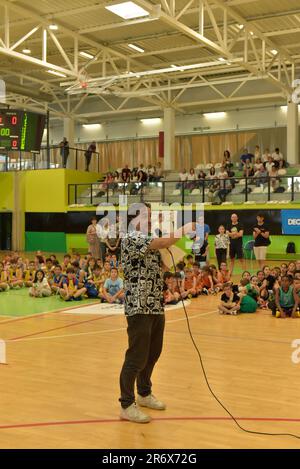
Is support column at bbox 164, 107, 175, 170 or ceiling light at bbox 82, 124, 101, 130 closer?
support column at bbox 164, 107, 175, 170

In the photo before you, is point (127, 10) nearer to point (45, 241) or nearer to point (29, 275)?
point (29, 275)

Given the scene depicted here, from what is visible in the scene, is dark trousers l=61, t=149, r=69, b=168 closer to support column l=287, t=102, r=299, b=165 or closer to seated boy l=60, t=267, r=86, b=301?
support column l=287, t=102, r=299, b=165

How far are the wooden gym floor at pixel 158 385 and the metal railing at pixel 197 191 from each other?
12.0 m

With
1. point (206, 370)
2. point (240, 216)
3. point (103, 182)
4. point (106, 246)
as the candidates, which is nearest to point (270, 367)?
point (206, 370)

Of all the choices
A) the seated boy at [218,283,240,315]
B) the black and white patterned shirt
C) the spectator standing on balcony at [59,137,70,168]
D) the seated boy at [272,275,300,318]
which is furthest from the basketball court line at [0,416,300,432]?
the spectator standing on balcony at [59,137,70,168]

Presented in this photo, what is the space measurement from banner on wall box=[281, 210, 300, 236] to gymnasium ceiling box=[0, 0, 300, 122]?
4.80 meters

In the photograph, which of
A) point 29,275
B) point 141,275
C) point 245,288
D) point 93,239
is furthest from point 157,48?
point 141,275

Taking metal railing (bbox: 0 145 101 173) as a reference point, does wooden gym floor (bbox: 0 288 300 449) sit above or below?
below

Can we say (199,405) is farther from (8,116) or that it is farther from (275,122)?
(275,122)

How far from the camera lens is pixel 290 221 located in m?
20.1

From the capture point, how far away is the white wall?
93.8 ft

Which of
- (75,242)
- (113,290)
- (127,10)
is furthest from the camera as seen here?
(75,242)

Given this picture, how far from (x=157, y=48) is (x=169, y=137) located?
651 centimetres

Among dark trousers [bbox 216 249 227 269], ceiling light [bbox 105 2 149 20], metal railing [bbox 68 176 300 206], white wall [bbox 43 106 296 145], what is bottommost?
dark trousers [bbox 216 249 227 269]
